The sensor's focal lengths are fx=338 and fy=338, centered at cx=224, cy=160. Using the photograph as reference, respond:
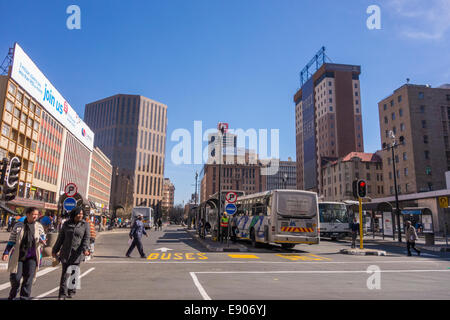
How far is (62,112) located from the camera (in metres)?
67.0

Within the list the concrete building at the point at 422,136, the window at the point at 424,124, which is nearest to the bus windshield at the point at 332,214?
the concrete building at the point at 422,136

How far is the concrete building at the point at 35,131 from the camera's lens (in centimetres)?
4641

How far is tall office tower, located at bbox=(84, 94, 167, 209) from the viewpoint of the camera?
155 m

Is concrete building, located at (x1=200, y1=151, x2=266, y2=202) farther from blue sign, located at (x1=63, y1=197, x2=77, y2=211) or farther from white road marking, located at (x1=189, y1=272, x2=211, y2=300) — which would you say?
white road marking, located at (x1=189, y1=272, x2=211, y2=300)

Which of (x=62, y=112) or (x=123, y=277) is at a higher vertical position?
(x=62, y=112)

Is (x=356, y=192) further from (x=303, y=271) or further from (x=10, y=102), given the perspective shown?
(x=10, y=102)

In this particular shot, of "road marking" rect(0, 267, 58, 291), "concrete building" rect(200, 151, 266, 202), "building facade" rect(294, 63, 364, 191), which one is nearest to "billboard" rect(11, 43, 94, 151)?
"road marking" rect(0, 267, 58, 291)

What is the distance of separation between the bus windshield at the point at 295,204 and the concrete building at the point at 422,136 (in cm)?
5352

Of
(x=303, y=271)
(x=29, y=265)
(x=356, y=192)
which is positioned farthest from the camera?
(x=356, y=192)

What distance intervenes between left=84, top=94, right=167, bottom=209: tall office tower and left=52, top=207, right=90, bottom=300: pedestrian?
147 m

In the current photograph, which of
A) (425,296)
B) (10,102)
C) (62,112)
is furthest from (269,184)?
(425,296)

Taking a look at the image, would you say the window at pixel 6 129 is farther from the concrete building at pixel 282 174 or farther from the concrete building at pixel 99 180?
the concrete building at pixel 282 174

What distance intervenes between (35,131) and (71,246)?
55.7 meters
